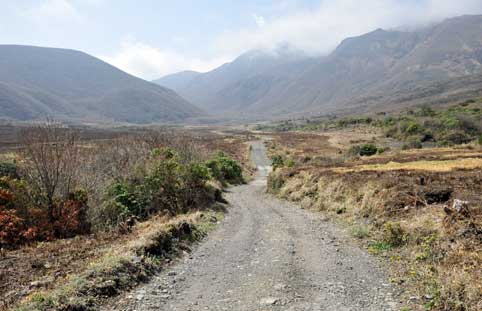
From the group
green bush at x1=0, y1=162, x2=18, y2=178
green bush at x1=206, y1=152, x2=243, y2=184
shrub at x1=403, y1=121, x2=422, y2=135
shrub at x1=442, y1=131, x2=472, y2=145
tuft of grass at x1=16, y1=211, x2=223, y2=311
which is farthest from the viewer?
shrub at x1=403, y1=121, x2=422, y2=135

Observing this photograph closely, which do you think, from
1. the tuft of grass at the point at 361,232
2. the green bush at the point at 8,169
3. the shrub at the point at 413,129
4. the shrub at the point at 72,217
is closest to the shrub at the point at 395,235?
the tuft of grass at the point at 361,232

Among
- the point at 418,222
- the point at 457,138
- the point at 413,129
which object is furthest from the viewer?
the point at 413,129

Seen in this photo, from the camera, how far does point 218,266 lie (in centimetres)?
998

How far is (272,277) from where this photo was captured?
28.7 ft

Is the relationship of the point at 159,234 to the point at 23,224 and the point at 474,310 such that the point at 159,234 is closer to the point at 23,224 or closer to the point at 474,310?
the point at 23,224

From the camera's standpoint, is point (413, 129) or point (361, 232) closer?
point (361, 232)

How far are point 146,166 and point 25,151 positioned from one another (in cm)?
616

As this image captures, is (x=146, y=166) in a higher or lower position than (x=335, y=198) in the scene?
higher

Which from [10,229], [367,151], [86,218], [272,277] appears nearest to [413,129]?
[367,151]

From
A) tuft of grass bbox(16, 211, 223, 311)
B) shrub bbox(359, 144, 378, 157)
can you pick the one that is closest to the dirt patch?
tuft of grass bbox(16, 211, 223, 311)

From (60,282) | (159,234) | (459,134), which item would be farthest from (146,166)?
(459,134)

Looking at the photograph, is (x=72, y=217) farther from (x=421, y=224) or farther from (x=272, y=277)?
(x=421, y=224)

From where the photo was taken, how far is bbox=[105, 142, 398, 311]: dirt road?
736 centimetres

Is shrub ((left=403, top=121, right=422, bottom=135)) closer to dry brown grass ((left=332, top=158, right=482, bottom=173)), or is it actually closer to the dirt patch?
dry brown grass ((left=332, top=158, right=482, bottom=173))
